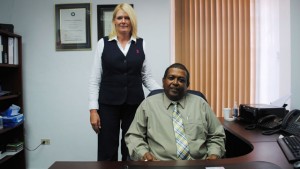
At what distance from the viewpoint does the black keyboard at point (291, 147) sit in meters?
1.04

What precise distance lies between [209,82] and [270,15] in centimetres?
107

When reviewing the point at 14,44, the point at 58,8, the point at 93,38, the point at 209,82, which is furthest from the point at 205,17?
the point at 14,44

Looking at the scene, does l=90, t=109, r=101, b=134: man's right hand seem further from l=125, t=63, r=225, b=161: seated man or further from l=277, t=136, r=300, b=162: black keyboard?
l=277, t=136, r=300, b=162: black keyboard

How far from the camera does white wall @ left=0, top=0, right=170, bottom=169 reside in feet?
8.77

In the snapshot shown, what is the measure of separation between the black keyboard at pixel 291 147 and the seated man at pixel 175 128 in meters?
0.33

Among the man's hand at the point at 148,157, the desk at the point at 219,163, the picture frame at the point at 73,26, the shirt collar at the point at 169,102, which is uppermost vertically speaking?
the picture frame at the point at 73,26

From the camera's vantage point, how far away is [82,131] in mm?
2771

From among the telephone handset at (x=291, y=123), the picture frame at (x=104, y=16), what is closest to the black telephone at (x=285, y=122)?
the telephone handset at (x=291, y=123)

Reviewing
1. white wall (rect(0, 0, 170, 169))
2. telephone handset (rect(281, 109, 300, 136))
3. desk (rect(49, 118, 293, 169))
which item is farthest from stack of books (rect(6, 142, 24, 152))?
telephone handset (rect(281, 109, 300, 136))

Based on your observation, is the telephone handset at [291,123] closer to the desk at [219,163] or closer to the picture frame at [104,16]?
the desk at [219,163]

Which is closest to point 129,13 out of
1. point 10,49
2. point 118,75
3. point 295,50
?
point 118,75

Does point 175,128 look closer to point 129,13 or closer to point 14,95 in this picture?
point 129,13

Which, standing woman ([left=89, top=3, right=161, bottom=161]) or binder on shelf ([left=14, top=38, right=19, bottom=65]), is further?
binder on shelf ([left=14, top=38, right=19, bottom=65])

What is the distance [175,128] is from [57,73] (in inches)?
74.1
